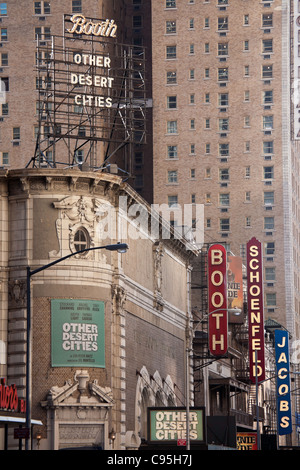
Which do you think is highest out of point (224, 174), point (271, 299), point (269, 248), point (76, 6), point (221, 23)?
point (221, 23)

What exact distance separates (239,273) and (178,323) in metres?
23.5

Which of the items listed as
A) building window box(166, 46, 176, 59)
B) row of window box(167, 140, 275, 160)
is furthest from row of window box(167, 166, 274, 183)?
building window box(166, 46, 176, 59)

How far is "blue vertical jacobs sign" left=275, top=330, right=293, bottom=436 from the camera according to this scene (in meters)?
105

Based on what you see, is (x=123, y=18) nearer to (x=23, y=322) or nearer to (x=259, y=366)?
(x=259, y=366)

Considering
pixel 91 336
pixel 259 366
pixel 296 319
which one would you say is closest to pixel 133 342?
pixel 91 336

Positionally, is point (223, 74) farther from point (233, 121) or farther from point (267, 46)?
point (267, 46)

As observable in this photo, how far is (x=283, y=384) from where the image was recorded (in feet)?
351

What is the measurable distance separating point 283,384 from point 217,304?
27.5 meters

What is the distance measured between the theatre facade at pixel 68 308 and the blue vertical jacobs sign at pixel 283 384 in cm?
4599

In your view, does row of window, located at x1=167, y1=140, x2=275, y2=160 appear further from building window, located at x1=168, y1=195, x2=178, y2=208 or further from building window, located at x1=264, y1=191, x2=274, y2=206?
building window, located at x1=168, y1=195, x2=178, y2=208

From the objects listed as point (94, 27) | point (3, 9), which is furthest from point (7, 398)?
point (3, 9)

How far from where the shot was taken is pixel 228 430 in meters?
73.1

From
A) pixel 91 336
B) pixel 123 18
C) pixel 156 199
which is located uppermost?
pixel 123 18

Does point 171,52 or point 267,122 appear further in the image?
point 171,52
